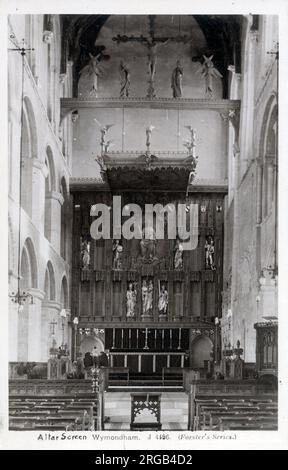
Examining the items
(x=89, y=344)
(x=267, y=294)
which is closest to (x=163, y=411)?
(x=267, y=294)

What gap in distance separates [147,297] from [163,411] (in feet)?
26.8

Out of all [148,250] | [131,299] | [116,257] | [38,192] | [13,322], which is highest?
[38,192]

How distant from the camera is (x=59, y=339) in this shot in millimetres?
21500

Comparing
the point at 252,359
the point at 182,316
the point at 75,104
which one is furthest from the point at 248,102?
the point at 182,316

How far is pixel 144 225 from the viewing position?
46.6 feet

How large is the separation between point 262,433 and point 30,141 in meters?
10.7

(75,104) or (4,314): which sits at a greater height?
(75,104)

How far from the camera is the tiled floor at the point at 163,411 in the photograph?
47.5ft

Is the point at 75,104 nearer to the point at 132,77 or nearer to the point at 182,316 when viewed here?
the point at 132,77

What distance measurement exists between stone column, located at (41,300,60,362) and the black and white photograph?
Result: 60 millimetres

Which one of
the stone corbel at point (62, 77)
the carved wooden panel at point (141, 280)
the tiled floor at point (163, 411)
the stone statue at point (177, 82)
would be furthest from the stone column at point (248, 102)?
the tiled floor at point (163, 411)

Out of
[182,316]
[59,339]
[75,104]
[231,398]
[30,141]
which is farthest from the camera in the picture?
[182,316]

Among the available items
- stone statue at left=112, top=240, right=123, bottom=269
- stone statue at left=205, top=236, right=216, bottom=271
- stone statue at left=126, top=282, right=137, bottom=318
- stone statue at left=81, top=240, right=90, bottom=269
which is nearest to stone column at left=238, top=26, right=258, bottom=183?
stone statue at left=205, top=236, right=216, bottom=271

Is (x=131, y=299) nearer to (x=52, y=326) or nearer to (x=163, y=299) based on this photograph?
(x=163, y=299)
